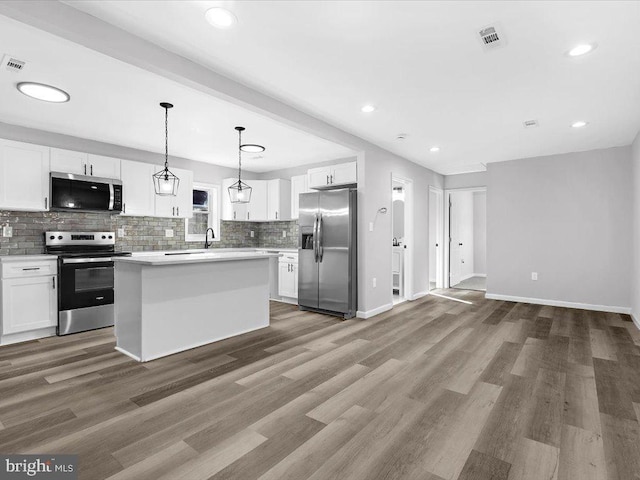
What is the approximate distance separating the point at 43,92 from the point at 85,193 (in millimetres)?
1520

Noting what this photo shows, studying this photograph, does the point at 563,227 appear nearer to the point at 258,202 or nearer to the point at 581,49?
the point at 581,49

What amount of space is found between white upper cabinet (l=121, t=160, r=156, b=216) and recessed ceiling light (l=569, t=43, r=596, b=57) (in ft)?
16.6

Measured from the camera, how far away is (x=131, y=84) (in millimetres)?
2916

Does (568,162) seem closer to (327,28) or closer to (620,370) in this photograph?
(620,370)

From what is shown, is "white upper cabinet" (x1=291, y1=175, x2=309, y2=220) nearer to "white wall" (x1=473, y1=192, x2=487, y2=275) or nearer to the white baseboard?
the white baseboard

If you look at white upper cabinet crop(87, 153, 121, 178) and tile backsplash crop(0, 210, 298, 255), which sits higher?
white upper cabinet crop(87, 153, 121, 178)

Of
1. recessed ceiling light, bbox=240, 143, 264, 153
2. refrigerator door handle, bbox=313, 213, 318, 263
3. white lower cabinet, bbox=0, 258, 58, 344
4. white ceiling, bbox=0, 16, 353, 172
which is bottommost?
white lower cabinet, bbox=0, 258, 58, 344

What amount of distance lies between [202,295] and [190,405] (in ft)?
4.56

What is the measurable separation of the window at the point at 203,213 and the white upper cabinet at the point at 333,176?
6.22 ft

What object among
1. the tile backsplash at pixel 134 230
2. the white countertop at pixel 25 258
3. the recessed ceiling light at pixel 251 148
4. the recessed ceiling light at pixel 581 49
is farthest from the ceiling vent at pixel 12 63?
the recessed ceiling light at pixel 581 49

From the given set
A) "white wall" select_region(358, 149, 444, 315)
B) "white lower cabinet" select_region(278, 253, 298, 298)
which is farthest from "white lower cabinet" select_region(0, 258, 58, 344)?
"white wall" select_region(358, 149, 444, 315)

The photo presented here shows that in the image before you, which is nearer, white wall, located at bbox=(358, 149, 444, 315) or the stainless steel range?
the stainless steel range

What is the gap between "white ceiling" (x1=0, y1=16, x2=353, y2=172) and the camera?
8.07ft

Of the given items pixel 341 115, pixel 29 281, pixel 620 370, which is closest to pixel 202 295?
pixel 29 281
